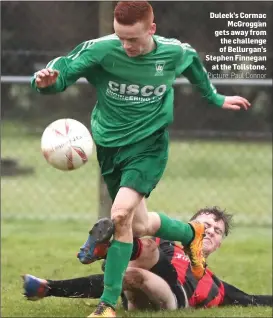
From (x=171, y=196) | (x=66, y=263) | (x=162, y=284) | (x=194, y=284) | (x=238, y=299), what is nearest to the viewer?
(x=162, y=284)

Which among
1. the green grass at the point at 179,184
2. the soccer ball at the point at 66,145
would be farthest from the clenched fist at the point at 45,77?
the green grass at the point at 179,184

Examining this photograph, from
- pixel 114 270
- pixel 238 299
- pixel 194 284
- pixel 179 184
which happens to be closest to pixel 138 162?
pixel 114 270

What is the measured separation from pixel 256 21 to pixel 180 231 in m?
2.54

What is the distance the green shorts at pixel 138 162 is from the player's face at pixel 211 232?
105 cm

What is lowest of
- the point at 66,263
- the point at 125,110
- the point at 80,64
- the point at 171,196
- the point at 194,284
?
the point at 66,263

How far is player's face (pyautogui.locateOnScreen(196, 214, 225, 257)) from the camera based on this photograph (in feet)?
23.0

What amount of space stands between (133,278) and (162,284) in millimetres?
219

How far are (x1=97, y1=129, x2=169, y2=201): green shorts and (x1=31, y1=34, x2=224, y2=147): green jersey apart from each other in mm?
48

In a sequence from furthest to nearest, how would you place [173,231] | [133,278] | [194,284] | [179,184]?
[179,184] < [194,284] < [133,278] < [173,231]

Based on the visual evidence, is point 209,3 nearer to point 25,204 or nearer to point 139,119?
point 25,204

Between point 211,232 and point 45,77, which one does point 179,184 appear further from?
point 45,77

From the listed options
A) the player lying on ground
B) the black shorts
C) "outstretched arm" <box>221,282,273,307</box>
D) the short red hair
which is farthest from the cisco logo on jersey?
"outstretched arm" <box>221,282,273,307</box>

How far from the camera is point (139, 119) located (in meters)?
6.02

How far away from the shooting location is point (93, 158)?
11.1m
